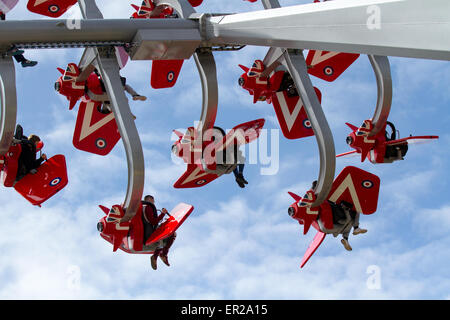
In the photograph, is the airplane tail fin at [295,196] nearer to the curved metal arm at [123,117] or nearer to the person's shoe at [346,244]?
the person's shoe at [346,244]

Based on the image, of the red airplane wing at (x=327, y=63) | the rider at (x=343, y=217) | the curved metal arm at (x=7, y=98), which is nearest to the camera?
the curved metal arm at (x=7, y=98)

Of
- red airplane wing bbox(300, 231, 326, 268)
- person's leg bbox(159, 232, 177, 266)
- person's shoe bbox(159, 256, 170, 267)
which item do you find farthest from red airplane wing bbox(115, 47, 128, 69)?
red airplane wing bbox(300, 231, 326, 268)

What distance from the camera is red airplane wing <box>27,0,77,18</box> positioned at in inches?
683

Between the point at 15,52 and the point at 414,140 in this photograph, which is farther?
the point at 414,140

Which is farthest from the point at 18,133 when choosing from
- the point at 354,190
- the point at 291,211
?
the point at 354,190

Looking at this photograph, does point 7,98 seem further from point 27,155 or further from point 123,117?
point 123,117

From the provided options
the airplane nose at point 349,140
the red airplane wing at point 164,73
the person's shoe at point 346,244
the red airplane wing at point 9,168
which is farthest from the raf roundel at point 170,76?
the person's shoe at point 346,244

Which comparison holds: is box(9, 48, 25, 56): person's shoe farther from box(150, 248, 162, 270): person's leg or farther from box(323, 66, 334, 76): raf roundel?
box(323, 66, 334, 76): raf roundel

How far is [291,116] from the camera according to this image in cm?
1742

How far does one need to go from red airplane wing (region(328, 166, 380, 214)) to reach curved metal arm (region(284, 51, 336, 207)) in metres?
0.51

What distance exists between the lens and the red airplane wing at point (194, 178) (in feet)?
53.2

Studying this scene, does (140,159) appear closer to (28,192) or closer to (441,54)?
(28,192)

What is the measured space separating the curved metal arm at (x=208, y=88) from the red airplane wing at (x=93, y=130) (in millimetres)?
1988

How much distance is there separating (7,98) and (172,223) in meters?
3.55
